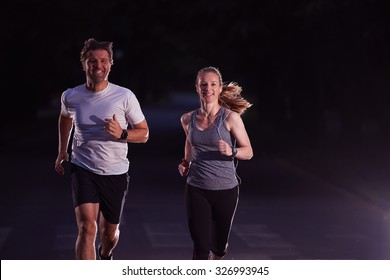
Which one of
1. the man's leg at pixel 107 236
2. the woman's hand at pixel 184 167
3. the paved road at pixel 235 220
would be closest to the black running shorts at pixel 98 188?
the man's leg at pixel 107 236

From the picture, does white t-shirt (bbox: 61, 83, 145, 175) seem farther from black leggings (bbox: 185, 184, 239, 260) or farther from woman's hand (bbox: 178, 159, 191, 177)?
black leggings (bbox: 185, 184, 239, 260)

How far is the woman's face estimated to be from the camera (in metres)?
7.94

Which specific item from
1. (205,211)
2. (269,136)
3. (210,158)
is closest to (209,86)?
(210,158)

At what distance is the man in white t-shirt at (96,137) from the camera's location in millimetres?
8359

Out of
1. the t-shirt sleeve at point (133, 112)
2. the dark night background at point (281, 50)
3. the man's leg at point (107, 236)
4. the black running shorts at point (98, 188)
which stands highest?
the t-shirt sleeve at point (133, 112)

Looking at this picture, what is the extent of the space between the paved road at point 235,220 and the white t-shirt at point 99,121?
2826mm

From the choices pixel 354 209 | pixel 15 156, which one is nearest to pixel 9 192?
pixel 354 209

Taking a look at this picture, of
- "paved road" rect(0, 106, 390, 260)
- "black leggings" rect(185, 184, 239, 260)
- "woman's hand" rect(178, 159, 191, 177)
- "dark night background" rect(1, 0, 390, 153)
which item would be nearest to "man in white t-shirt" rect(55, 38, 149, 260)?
"woman's hand" rect(178, 159, 191, 177)

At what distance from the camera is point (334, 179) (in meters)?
20.9

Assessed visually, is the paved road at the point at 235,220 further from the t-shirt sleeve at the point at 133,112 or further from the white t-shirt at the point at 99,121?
the t-shirt sleeve at the point at 133,112

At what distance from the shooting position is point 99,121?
329 inches

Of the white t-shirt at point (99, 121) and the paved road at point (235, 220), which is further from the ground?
the white t-shirt at point (99, 121)
